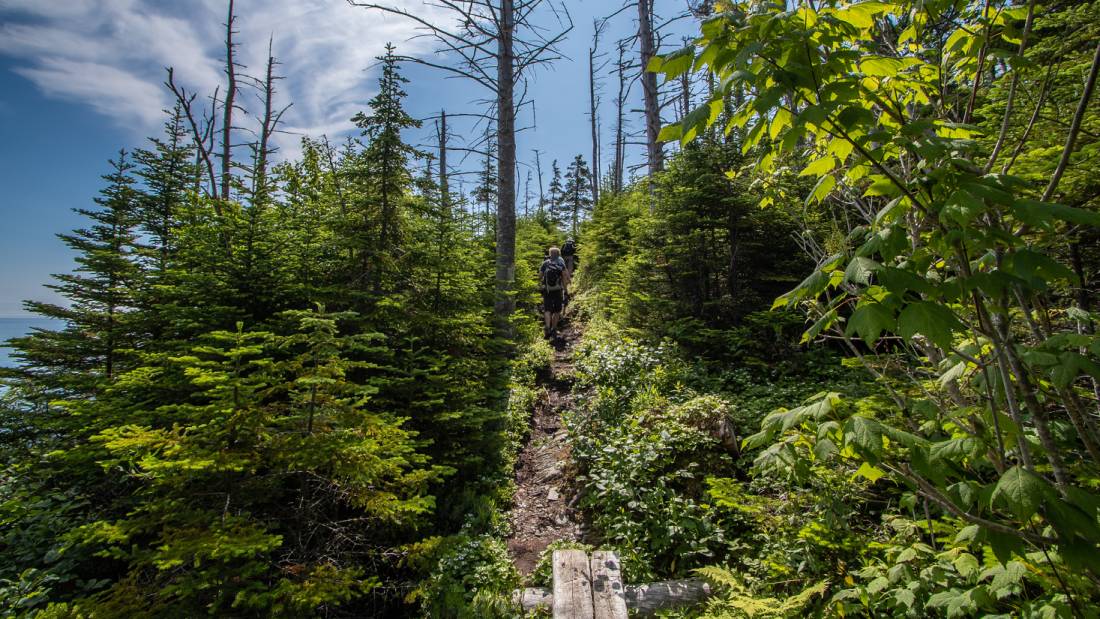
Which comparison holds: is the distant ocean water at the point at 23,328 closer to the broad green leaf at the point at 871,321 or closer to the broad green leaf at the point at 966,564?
the broad green leaf at the point at 871,321

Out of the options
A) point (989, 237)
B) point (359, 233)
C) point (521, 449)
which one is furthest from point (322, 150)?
point (989, 237)

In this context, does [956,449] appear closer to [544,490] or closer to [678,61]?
[678,61]

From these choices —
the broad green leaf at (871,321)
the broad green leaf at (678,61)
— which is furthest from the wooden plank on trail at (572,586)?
the broad green leaf at (678,61)

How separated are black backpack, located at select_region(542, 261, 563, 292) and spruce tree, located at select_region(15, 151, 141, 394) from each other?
27.7 ft

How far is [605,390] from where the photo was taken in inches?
279

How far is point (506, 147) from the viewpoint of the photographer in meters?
9.08

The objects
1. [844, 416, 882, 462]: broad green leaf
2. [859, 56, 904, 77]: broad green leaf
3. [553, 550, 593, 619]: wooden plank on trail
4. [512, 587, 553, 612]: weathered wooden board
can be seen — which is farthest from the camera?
[512, 587, 553, 612]: weathered wooden board

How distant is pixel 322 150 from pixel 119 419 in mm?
7144

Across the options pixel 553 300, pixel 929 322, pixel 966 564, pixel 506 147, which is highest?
pixel 506 147

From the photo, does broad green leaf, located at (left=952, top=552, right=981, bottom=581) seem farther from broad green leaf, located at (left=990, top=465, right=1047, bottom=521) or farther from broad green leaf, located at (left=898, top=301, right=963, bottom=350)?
broad green leaf, located at (left=898, top=301, right=963, bottom=350)

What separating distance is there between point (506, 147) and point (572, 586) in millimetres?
8157

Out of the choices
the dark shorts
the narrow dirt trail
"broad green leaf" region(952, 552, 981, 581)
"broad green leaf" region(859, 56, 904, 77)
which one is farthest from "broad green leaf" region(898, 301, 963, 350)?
the dark shorts

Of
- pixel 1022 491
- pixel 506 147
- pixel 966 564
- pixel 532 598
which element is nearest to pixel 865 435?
pixel 1022 491

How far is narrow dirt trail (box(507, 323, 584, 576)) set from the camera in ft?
16.7
